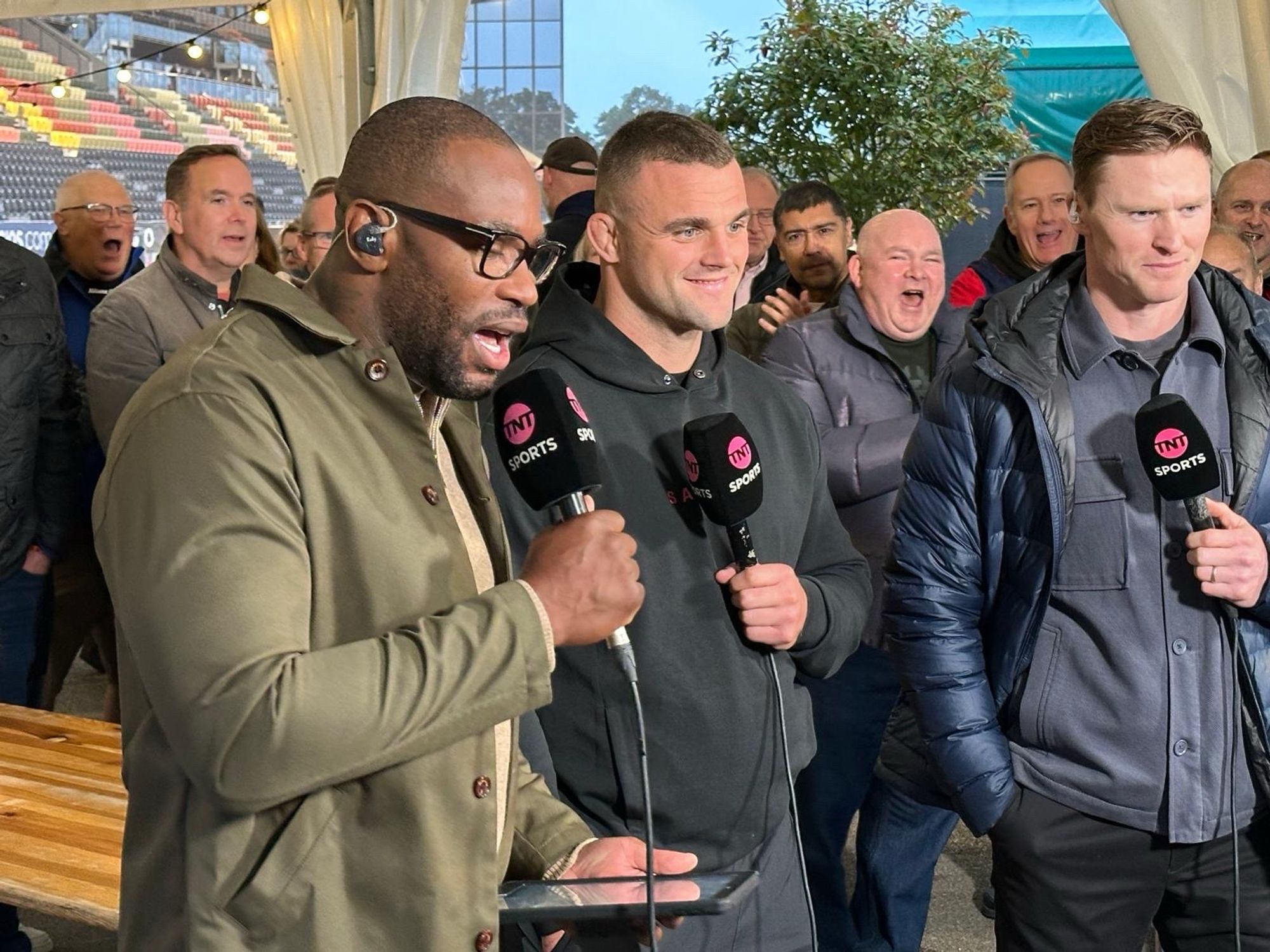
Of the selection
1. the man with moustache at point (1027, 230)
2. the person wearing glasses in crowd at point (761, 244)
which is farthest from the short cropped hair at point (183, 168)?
the man with moustache at point (1027, 230)

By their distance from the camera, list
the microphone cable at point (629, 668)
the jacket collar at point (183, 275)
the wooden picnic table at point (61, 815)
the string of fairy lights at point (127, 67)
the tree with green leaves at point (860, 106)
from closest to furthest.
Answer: the microphone cable at point (629, 668)
the wooden picnic table at point (61, 815)
the jacket collar at point (183, 275)
the tree with green leaves at point (860, 106)
the string of fairy lights at point (127, 67)

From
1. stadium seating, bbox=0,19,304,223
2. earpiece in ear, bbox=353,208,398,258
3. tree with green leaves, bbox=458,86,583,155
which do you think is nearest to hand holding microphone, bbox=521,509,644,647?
earpiece in ear, bbox=353,208,398,258

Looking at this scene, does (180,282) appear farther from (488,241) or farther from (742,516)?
(488,241)

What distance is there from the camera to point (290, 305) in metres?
1.60

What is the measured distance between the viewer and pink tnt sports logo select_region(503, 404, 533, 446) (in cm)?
179

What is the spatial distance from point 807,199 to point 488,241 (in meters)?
3.88

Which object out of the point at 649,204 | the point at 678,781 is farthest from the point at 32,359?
the point at 678,781

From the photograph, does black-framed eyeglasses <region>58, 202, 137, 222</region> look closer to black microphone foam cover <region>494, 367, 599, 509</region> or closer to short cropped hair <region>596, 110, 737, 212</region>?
A: short cropped hair <region>596, 110, 737, 212</region>

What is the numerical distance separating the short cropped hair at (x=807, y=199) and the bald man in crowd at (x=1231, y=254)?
145 centimetres

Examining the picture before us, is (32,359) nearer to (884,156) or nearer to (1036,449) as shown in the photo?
(1036,449)

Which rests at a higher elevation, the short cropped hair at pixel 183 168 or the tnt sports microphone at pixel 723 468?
the short cropped hair at pixel 183 168

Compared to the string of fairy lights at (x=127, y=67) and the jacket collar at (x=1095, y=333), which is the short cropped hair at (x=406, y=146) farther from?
the string of fairy lights at (x=127, y=67)

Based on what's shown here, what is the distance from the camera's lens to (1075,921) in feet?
8.25

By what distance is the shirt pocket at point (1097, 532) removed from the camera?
245 centimetres
